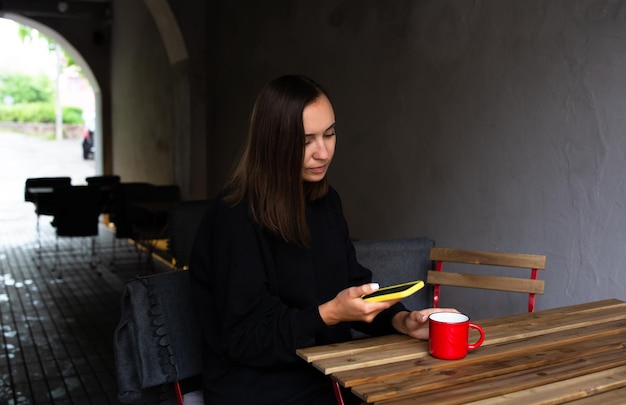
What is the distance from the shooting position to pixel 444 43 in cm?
381

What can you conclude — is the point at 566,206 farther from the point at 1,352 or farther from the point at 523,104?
the point at 1,352

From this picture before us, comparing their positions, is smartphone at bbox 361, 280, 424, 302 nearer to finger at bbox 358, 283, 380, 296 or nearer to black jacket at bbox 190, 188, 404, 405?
finger at bbox 358, 283, 380, 296

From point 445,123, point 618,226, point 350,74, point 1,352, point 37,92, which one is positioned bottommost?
point 1,352

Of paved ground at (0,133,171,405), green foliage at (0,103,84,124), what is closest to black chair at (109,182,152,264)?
paved ground at (0,133,171,405)

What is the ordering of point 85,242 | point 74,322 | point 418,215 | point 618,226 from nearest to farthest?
1. point 618,226
2. point 418,215
3. point 74,322
4. point 85,242

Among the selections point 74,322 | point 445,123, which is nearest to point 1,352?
point 74,322

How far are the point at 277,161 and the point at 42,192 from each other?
22.5 feet

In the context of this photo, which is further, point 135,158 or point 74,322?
point 135,158

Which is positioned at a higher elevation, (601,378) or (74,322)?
(601,378)

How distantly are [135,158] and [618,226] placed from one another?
9.15 metres

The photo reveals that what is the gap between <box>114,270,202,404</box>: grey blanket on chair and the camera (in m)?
1.92

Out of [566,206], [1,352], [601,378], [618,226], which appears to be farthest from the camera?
[1,352]

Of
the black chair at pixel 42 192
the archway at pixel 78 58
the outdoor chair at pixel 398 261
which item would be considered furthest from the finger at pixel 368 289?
the archway at pixel 78 58

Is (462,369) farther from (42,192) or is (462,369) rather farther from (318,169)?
(42,192)
